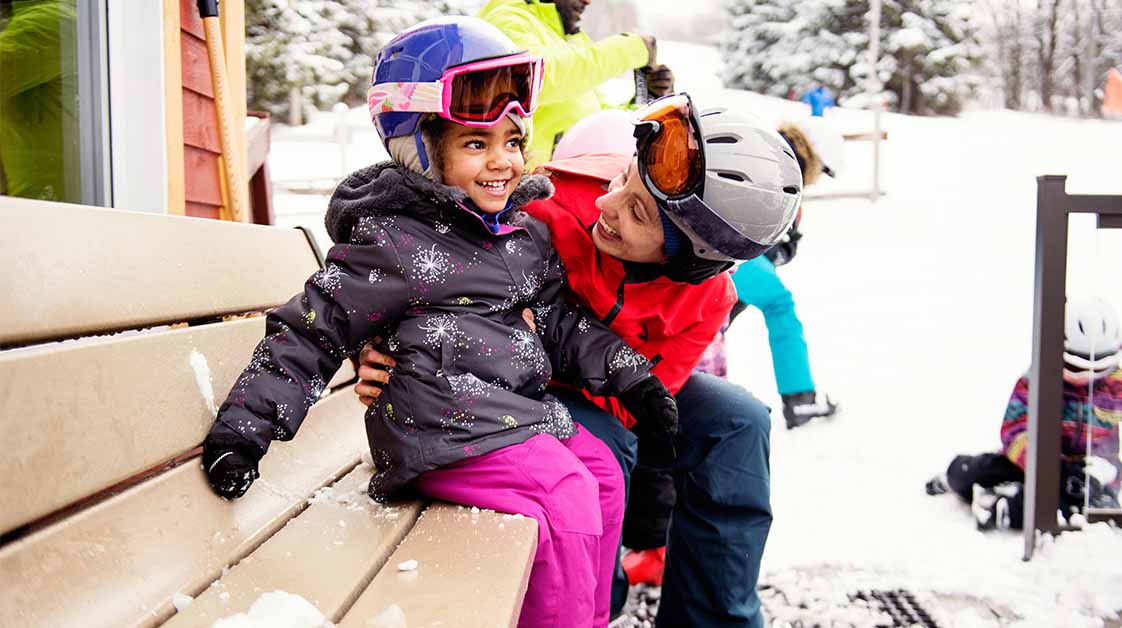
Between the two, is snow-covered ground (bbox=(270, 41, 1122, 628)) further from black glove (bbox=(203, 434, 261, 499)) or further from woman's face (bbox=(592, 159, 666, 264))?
black glove (bbox=(203, 434, 261, 499))

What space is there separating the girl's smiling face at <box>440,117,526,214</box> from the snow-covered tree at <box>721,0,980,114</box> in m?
21.0

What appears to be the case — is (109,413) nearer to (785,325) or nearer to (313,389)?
(313,389)

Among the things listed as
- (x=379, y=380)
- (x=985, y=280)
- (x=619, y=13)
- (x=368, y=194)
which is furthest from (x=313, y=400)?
(x=619, y=13)

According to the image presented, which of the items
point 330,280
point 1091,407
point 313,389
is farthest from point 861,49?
point 313,389

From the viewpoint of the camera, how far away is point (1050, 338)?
10.1 ft

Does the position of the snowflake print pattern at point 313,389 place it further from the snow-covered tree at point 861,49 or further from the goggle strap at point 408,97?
the snow-covered tree at point 861,49

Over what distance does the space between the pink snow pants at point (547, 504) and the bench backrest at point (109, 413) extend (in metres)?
0.41

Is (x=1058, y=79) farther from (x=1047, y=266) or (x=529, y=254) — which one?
(x=529, y=254)

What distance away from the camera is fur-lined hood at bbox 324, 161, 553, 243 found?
200 centimetres

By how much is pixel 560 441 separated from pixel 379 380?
0.43 metres

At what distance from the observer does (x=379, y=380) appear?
2.00m

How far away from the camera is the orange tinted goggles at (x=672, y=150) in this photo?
2018 millimetres

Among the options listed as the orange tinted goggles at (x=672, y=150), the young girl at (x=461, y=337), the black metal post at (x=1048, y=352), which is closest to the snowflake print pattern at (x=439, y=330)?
the young girl at (x=461, y=337)

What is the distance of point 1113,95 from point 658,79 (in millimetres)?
20803
